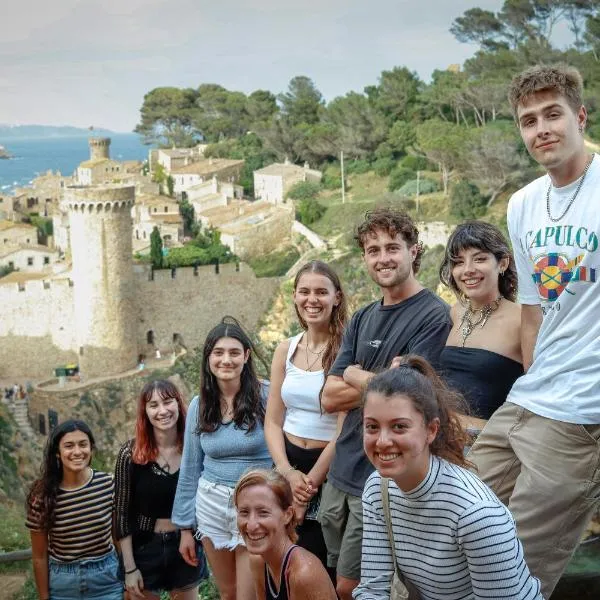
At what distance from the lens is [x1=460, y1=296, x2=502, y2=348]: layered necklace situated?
258 cm

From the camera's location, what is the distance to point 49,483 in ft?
9.89

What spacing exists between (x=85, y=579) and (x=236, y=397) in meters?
0.86

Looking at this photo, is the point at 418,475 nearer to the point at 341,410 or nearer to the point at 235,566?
the point at 341,410

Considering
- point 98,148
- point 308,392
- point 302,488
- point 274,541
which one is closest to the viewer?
point 274,541

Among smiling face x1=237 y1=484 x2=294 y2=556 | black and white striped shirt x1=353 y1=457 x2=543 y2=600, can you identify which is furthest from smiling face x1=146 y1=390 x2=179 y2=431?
black and white striped shirt x1=353 y1=457 x2=543 y2=600

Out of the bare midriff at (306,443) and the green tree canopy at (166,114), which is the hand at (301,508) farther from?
the green tree canopy at (166,114)

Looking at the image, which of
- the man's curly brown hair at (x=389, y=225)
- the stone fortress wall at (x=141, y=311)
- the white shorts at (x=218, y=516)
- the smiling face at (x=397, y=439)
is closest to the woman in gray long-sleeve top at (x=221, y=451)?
the white shorts at (x=218, y=516)

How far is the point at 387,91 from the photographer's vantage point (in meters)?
31.1

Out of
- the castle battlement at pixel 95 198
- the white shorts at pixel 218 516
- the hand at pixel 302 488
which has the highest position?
the castle battlement at pixel 95 198

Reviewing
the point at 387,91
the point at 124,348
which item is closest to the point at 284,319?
the point at 124,348

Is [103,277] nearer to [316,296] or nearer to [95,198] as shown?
[95,198]

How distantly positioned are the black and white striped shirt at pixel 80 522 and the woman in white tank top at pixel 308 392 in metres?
0.70

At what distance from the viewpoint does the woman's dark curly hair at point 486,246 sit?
103 inches

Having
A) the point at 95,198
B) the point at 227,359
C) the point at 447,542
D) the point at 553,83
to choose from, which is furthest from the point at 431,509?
the point at 95,198
